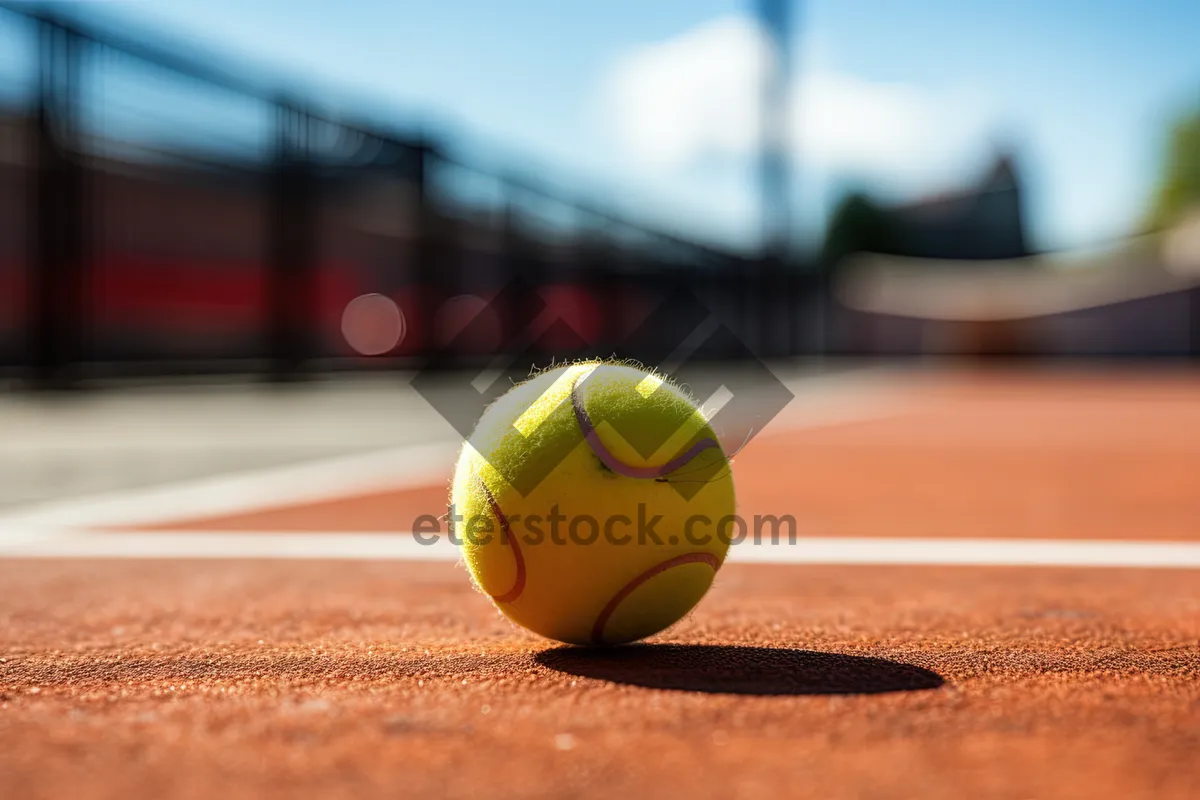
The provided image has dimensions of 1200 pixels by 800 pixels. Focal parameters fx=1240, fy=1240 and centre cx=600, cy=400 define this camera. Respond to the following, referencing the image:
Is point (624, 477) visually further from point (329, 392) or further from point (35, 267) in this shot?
point (329, 392)

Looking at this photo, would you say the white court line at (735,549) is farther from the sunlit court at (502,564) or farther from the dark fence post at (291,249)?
the dark fence post at (291,249)

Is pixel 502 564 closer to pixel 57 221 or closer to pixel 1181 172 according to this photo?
pixel 57 221

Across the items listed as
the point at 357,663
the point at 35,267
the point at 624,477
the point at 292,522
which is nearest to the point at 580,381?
the point at 624,477

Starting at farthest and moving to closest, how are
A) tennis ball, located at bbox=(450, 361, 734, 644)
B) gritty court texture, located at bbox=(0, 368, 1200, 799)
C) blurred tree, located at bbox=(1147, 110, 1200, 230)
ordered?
blurred tree, located at bbox=(1147, 110, 1200, 230) → tennis ball, located at bbox=(450, 361, 734, 644) → gritty court texture, located at bbox=(0, 368, 1200, 799)

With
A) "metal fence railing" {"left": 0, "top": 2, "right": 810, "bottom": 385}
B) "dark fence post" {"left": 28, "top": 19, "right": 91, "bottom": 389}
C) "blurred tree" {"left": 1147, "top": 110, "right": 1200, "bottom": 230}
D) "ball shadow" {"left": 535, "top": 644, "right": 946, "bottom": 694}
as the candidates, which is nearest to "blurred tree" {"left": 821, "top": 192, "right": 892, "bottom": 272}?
"blurred tree" {"left": 1147, "top": 110, "right": 1200, "bottom": 230}

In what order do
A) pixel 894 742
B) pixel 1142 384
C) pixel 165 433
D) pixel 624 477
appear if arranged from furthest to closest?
pixel 1142 384 < pixel 165 433 < pixel 624 477 < pixel 894 742

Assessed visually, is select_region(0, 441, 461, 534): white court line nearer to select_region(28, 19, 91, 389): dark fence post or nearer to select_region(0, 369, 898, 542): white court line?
select_region(0, 369, 898, 542): white court line

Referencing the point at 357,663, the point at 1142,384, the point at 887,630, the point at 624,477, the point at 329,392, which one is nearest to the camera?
the point at 624,477
